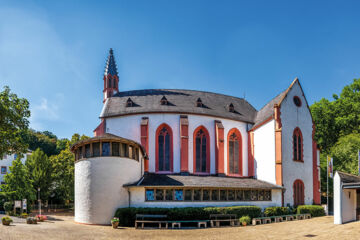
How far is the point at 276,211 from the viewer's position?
98.8 feet

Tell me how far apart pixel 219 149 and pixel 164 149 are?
5789mm

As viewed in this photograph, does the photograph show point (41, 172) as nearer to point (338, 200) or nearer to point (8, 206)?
point (8, 206)

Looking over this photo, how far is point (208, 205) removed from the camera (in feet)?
90.7

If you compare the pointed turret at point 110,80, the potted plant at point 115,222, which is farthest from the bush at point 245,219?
the pointed turret at point 110,80

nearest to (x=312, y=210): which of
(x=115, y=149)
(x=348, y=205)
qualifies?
(x=348, y=205)

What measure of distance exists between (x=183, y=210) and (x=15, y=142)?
41.8 feet

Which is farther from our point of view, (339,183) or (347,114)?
(347,114)

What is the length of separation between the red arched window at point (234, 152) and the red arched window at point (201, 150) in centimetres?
267

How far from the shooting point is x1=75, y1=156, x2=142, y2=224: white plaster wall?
1008 inches

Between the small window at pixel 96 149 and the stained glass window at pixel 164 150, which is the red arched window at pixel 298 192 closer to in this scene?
the stained glass window at pixel 164 150

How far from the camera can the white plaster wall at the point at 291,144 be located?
33384 millimetres

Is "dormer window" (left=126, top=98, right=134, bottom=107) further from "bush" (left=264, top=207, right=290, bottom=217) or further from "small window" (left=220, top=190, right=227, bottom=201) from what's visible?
"bush" (left=264, top=207, right=290, bottom=217)

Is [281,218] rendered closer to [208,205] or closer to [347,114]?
[208,205]

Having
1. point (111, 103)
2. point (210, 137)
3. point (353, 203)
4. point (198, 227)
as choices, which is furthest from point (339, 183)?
point (111, 103)
